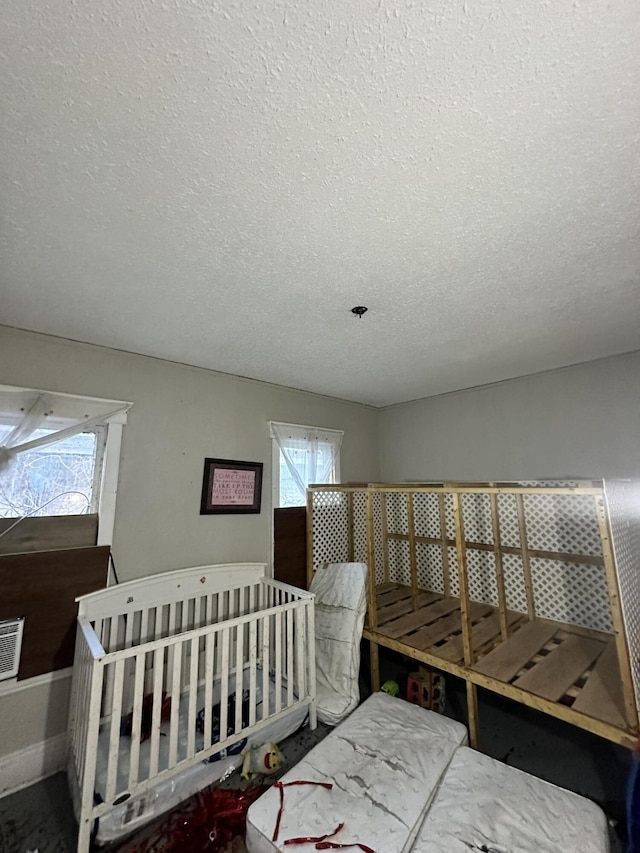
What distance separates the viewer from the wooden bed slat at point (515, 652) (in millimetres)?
2109

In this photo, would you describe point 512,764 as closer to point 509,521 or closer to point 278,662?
point 278,662

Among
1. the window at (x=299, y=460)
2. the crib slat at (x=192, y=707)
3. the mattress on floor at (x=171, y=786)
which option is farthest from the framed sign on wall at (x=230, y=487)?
the mattress on floor at (x=171, y=786)

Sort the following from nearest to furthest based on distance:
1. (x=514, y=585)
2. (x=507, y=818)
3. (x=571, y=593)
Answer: (x=507, y=818) < (x=571, y=593) < (x=514, y=585)

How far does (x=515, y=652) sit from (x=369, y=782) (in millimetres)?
1256

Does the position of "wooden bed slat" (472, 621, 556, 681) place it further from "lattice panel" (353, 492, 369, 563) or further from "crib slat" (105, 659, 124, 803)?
"crib slat" (105, 659, 124, 803)

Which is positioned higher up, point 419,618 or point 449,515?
point 449,515

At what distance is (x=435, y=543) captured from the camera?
11.4 ft

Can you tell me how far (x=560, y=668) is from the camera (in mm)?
2135

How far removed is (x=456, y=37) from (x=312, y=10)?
306 mm

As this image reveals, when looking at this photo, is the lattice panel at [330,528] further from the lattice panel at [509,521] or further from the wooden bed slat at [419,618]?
the lattice panel at [509,521]

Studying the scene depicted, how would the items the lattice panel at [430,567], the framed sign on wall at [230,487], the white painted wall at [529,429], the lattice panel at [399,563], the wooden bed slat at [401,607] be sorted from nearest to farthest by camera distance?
the white painted wall at [529,429] → the framed sign on wall at [230,487] → the wooden bed slat at [401,607] → the lattice panel at [430,567] → the lattice panel at [399,563]

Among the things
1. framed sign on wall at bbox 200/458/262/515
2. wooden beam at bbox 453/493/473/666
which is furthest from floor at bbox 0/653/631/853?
framed sign on wall at bbox 200/458/262/515

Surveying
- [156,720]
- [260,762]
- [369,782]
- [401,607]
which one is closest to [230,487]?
[156,720]

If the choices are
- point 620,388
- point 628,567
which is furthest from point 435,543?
point 620,388
